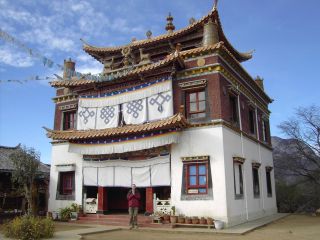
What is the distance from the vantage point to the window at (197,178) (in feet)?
46.0

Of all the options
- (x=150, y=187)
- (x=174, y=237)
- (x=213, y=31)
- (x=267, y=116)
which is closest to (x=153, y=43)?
(x=213, y=31)

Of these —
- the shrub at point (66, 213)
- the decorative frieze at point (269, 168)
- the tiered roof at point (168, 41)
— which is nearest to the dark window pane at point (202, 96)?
the tiered roof at point (168, 41)

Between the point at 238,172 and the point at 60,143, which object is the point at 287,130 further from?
the point at 60,143

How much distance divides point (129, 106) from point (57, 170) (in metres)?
5.63

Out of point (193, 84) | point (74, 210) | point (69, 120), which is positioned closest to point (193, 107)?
point (193, 84)

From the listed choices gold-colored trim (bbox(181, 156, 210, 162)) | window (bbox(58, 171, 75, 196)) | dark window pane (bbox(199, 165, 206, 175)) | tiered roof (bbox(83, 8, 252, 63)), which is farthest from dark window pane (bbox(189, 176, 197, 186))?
tiered roof (bbox(83, 8, 252, 63))

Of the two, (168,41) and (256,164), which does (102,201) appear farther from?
(168,41)

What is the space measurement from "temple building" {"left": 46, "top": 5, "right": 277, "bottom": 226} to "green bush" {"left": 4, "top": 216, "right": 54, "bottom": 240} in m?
5.50

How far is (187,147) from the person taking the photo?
48.0ft

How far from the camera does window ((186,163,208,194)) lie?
552 inches

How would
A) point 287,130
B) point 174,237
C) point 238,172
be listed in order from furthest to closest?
1. point 287,130
2. point 238,172
3. point 174,237

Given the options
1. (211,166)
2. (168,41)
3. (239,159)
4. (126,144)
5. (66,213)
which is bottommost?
(66,213)

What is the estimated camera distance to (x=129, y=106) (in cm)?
1648

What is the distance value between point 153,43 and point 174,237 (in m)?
11.0
